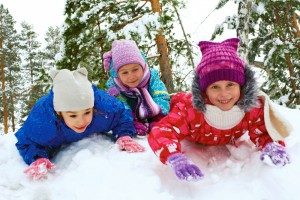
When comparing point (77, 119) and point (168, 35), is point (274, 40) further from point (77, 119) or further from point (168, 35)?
point (77, 119)

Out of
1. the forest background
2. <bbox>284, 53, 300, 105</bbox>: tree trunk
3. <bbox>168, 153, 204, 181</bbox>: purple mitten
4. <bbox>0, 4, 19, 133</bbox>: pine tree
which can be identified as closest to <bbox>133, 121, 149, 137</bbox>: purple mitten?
<bbox>168, 153, 204, 181</bbox>: purple mitten

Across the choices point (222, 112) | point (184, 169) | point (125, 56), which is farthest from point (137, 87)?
point (184, 169)

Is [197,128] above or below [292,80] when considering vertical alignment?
above

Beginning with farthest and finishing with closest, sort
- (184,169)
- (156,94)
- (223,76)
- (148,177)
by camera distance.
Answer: (156,94)
(223,76)
(148,177)
(184,169)

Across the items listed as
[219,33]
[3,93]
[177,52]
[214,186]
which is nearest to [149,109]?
[214,186]

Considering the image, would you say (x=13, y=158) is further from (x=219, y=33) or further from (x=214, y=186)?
(x=219, y=33)

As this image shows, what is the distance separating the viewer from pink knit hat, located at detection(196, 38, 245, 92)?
122 inches

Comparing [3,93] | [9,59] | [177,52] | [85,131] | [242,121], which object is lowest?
[3,93]

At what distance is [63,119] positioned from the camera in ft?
11.5

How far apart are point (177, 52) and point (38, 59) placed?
63.7ft

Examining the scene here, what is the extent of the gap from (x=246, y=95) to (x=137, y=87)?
5.76 feet

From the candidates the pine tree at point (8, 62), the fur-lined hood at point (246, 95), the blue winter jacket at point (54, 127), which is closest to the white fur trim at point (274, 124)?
the fur-lined hood at point (246, 95)

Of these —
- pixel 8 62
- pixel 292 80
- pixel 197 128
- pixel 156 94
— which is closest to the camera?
pixel 197 128

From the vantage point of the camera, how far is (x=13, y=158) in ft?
12.1
